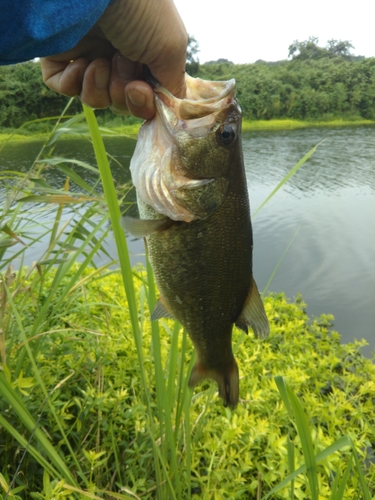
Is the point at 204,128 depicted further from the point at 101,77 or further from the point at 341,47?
the point at 341,47

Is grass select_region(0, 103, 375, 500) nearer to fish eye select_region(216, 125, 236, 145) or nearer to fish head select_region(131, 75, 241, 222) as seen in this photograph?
fish head select_region(131, 75, 241, 222)

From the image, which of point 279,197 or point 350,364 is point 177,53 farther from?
point 279,197

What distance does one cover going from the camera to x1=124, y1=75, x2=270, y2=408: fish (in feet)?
4.43

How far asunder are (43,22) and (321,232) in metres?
8.18

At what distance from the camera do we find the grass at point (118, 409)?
1354 millimetres

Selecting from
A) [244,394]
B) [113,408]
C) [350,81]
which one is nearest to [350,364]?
[244,394]

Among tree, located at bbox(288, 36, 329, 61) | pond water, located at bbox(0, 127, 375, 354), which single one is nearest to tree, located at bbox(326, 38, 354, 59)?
tree, located at bbox(288, 36, 329, 61)

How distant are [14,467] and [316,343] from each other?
10.3 ft

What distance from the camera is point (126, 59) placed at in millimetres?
1410

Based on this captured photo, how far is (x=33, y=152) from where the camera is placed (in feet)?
64.4

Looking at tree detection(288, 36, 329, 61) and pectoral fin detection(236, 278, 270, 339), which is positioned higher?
tree detection(288, 36, 329, 61)

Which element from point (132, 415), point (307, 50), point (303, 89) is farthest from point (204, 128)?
point (307, 50)

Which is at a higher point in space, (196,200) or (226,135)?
(226,135)

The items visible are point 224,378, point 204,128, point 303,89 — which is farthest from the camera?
point 303,89
